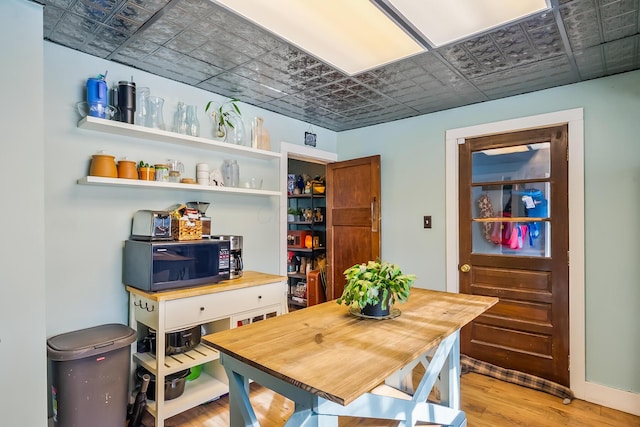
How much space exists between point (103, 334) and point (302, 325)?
1.33 meters

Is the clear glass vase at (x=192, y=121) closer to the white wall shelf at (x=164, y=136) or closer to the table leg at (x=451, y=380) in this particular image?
the white wall shelf at (x=164, y=136)

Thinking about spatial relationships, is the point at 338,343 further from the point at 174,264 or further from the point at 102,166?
the point at 102,166

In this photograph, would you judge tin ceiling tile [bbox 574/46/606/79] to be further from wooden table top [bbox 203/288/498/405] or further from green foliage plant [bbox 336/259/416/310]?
green foliage plant [bbox 336/259/416/310]

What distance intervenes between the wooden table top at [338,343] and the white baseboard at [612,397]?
1545 millimetres

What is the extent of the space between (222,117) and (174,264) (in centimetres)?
129

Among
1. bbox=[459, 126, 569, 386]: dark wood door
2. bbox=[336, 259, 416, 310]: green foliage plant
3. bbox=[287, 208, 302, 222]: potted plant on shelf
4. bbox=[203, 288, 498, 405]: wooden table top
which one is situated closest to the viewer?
bbox=[203, 288, 498, 405]: wooden table top

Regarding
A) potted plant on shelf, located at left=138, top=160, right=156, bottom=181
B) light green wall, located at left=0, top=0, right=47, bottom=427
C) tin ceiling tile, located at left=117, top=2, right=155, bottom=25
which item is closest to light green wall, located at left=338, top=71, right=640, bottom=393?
tin ceiling tile, located at left=117, top=2, right=155, bottom=25

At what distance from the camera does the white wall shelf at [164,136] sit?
212 cm

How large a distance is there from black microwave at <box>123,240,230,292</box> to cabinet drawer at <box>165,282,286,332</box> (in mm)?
130

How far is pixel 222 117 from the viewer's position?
2855mm

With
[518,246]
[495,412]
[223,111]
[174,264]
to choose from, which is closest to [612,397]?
[495,412]

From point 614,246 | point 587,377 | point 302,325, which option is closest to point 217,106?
point 302,325

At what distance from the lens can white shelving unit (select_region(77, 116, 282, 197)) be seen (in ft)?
6.89

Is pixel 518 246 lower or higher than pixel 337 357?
higher
